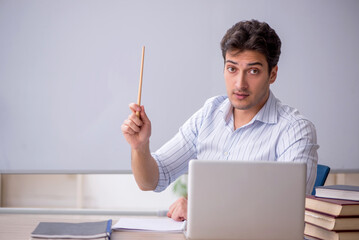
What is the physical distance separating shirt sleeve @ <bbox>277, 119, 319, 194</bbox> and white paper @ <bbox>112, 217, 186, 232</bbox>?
55cm

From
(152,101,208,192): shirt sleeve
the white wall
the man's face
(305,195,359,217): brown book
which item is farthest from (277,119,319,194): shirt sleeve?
the white wall

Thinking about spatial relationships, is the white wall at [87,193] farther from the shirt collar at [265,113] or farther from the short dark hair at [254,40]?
the short dark hair at [254,40]

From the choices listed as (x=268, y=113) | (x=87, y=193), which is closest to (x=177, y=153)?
(x=268, y=113)

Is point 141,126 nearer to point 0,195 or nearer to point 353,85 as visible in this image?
point 353,85

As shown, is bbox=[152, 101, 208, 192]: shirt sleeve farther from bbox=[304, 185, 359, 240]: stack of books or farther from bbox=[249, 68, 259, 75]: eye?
bbox=[304, 185, 359, 240]: stack of books

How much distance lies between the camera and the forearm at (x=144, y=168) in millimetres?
1833

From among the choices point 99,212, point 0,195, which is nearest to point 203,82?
point 99,212

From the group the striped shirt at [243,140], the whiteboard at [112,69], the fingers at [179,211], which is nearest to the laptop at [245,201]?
Result: the fingers at [179,211]

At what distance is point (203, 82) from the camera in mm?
2920

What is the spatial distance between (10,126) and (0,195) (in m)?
1.97

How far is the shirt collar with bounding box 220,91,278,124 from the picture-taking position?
6.41ft

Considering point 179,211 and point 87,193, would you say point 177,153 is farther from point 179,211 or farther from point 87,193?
point 87,193

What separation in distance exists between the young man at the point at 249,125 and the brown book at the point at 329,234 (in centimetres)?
30

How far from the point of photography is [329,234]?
4.50 ft
